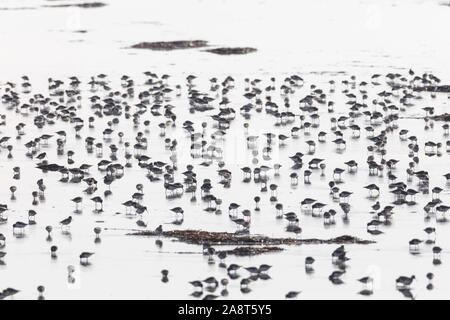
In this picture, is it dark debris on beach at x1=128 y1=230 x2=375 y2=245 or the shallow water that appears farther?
dark debris on beach at x1=128 y1=230 x2=375 y2=245

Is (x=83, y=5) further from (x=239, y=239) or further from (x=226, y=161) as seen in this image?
(x=239, y=239)

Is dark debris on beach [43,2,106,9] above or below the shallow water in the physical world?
above

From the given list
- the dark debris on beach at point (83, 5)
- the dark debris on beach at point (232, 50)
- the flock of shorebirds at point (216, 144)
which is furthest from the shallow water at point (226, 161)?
the dark debris on beach at point (83, 5)

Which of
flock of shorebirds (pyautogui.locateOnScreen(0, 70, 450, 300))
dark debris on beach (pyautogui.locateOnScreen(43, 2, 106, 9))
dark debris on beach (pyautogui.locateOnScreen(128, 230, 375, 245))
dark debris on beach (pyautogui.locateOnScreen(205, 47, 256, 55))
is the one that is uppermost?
dark debris on beach (pyautogui.locateOnScreen(43, 2, 106, 9))

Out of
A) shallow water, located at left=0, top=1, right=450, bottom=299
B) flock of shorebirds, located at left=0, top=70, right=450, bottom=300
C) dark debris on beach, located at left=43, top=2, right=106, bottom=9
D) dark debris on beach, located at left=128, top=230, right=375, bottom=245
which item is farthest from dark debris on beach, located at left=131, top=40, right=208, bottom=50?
dark debris on beach, located at left=128, top=230, right=375, bottom=245

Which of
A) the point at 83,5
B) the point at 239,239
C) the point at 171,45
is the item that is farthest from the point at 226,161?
the point at 83,5

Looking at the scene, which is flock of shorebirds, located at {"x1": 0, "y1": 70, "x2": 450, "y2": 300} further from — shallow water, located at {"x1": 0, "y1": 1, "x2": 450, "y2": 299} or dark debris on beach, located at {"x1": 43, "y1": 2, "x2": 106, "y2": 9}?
dark debris on beach, located at {"x1": 43, "y1": 2, "x2": 106, "y2": 9}

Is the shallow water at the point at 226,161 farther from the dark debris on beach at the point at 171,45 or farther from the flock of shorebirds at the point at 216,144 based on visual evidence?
the dark debris on beach at the point at 171,45
